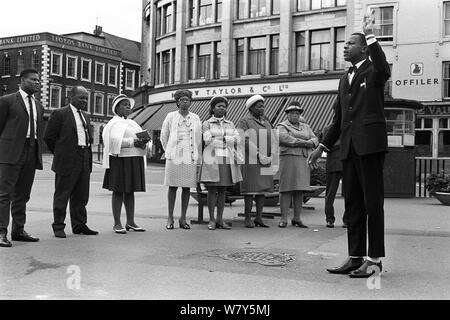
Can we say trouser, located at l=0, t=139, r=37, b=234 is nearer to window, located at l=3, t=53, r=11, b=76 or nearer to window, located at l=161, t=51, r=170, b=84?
window, located at l=161, t=51, r=170, b=84

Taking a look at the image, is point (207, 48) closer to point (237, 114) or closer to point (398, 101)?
point (237, 114)

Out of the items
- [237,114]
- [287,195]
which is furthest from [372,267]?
[237,114]

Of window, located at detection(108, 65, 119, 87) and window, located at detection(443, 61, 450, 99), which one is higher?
window, located at detection(108, 65, 119, 87)

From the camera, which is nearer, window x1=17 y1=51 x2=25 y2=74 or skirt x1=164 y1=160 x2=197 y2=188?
skirt x1=164 y1=160 x2=197 y2=188

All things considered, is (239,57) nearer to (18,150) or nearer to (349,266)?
(18,150)

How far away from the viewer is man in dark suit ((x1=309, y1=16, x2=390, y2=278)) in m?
5.25

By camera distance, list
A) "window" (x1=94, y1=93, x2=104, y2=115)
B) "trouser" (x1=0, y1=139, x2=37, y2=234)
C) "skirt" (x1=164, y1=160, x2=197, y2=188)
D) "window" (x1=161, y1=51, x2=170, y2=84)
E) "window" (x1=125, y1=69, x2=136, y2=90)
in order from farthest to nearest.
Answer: "window" (x1=125, y1=69, x2=136, y2=90)
"window" (x1=94, y1=93, x2=104, y2=115)
"window" (x1=161, y1=51, x2=170, y2=84)
"skirt" (x1=164, y1=160, x2=197, y2=188)
"trouser" (x1=0, y1=139, x2=37, y2=234)

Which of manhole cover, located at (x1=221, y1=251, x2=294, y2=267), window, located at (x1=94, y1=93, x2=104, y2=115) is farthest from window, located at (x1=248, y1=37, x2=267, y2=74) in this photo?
window, located at (x1=94, y1=93, x2=104, y2=115)

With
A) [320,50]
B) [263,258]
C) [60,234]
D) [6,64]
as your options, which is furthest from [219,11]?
[6,64]

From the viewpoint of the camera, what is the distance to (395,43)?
31859 mm

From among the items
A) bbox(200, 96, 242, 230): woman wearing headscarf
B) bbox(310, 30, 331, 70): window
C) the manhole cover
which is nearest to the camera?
the manhole cover

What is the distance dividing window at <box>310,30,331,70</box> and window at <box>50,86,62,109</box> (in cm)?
3442

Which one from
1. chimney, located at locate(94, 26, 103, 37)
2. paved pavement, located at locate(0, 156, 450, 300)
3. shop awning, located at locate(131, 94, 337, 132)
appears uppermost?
chimney, located at locate(94, 26, 103, 37)
